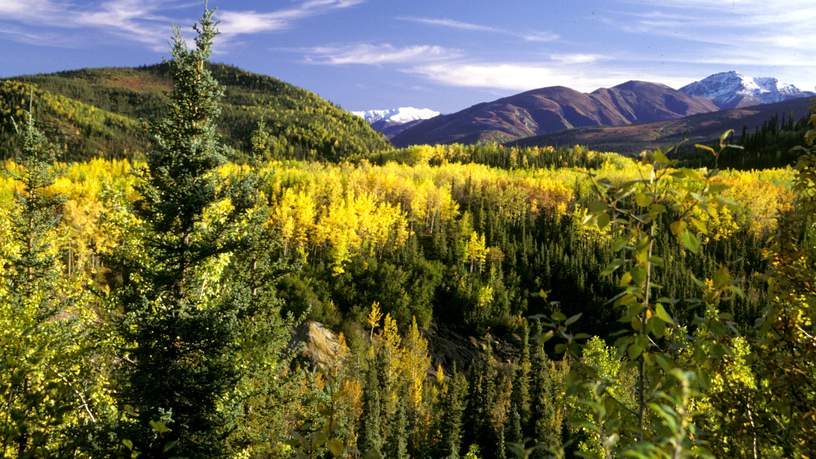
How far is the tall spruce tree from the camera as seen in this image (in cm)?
1123

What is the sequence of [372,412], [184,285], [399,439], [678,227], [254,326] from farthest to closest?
1. [372,412]
2. [399,439]
3. [254,326]
4. [184,285]
5. [678,227]

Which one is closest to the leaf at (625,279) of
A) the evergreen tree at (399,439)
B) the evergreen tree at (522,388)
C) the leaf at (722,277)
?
the leaf at (722,277)

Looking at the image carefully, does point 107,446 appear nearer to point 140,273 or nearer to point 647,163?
point 140,273

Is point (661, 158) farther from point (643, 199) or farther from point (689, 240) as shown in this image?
point (689, 240)

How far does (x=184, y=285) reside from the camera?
12562 mm

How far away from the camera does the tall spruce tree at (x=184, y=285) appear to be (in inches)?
442

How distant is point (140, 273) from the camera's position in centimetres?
1220

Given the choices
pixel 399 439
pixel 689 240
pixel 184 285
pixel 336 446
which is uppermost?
pixel 689 240

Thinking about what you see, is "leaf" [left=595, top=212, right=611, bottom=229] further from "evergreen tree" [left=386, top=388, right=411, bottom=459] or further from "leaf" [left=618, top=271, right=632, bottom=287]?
"evergreen tree" [left=386, top=388, right=411, bottom=459]

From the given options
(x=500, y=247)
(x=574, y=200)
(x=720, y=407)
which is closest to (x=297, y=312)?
(x=500, y=247)

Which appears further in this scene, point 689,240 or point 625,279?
point 625,279

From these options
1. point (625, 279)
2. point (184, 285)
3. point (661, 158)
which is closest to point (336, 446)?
point (625, 279)

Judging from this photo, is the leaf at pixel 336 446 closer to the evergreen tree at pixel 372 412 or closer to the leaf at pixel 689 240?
the leaf at pixel 689 240

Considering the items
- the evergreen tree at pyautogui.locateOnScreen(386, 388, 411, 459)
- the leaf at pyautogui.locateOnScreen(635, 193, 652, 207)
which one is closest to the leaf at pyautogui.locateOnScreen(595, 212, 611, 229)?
the leaf at pyautogui.locateOnScreen(635, 193, 652, 207)
